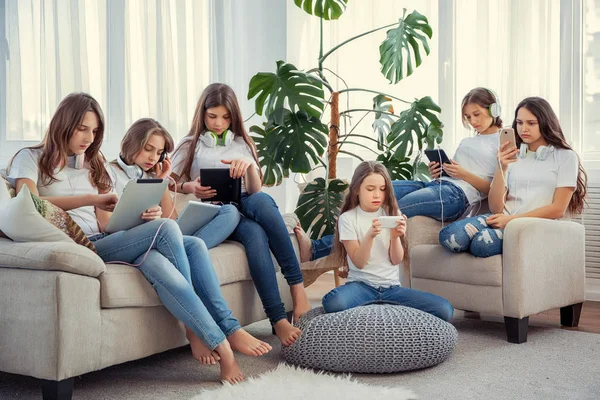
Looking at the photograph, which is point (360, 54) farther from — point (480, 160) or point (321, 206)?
point (480, 160)

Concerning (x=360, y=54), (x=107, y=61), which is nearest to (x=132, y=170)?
(x=107, y=61)

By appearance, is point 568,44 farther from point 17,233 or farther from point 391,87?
point 17,233

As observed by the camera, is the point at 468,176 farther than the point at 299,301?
Yes

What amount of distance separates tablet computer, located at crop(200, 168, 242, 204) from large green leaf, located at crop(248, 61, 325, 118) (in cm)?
77

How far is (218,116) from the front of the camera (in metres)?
3.36

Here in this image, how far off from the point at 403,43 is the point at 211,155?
4.87ft

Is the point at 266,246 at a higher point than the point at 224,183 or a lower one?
lower

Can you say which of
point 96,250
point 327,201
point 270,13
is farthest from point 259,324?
point 270,13

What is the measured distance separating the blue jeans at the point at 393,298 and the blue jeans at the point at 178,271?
0.51m

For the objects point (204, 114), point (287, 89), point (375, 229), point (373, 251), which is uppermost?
point (287, 89)

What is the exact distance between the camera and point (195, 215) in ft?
9.78

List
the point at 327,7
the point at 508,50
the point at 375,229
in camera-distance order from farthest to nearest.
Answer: the point at 508,50 < the point at 327,7 < the point at 375,229

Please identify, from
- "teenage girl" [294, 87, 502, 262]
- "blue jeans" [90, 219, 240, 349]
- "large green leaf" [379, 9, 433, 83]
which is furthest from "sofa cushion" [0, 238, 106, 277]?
"large green leaf" [379, 9, 433, 83]

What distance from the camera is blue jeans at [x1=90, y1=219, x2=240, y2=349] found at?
253 cm
